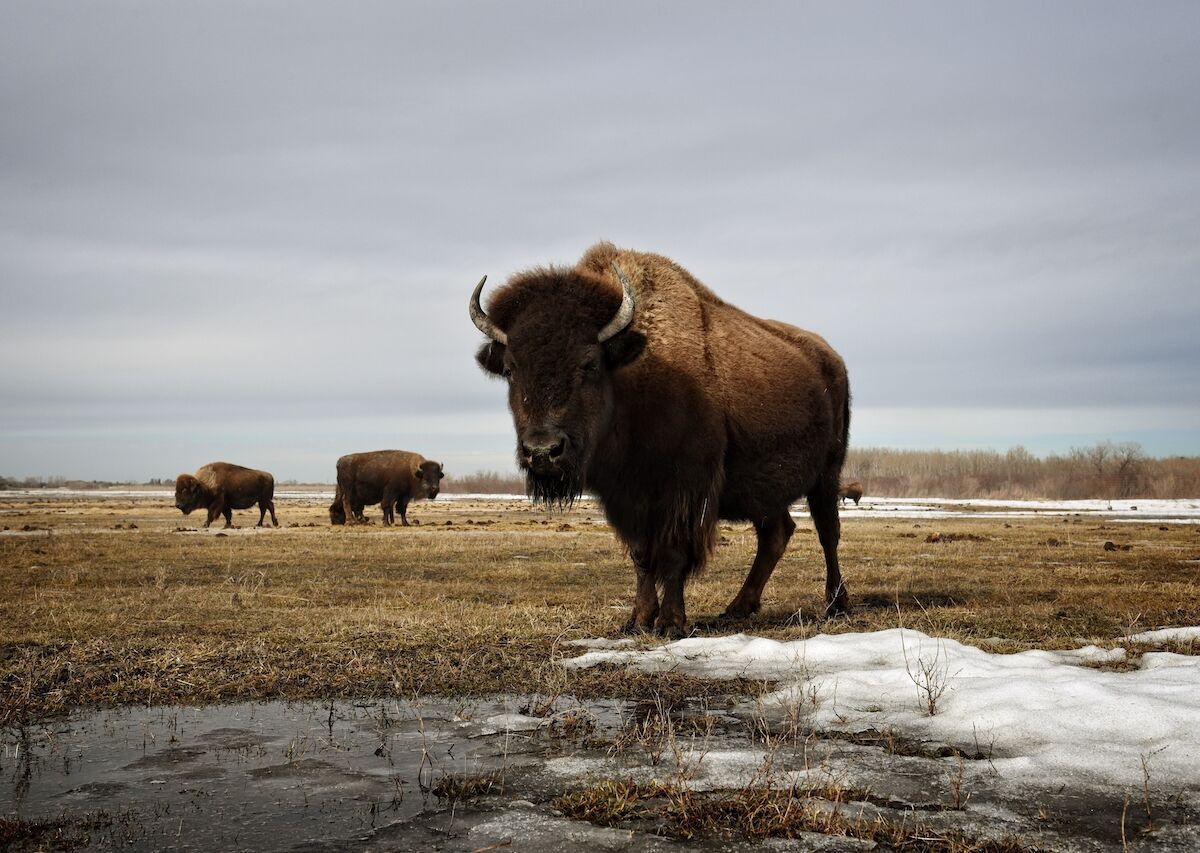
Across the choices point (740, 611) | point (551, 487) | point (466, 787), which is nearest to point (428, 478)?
point (740, 611)

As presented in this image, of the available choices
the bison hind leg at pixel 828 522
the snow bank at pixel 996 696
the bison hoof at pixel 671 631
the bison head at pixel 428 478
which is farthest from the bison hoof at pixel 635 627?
the bison head at pixel 428 478

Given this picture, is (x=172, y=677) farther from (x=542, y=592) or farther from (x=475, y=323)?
(x=542, y=592)

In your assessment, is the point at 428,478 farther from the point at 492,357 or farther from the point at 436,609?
the point at 492,357

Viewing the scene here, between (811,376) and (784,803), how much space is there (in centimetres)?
733

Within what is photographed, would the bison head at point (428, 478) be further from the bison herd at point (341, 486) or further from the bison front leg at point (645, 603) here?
the bison front leg at point (645, 603)

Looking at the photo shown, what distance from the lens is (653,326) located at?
8.60 meters

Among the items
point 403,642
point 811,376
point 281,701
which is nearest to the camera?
point 281,701

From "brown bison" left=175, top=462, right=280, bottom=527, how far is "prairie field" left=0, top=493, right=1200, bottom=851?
60.6 ft

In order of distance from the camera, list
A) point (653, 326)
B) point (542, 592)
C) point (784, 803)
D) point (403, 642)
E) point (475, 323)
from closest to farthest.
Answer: point (784, 803), point (403, 642), point (475, 323), point (653, 326), point (542, 592)

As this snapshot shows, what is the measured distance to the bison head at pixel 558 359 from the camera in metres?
7.10

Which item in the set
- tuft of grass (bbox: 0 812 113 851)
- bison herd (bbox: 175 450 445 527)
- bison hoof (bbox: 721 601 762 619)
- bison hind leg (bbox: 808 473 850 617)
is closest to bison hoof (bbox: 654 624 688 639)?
bison hoof (bbox: 721 601 762 619)

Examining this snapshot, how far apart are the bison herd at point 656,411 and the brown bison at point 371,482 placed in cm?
2848

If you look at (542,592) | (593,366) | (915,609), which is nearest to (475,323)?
(593,366)

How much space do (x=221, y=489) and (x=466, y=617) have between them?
103ft
